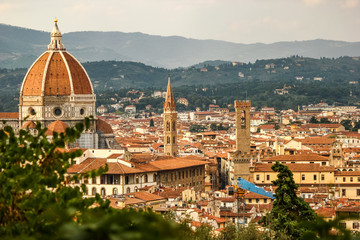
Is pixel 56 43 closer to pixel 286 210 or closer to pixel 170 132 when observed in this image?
pixel 170 132

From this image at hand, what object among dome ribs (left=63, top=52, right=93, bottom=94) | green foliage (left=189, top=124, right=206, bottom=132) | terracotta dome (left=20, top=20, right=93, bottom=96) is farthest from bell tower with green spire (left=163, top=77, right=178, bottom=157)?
green foliage (left=189, top=124, right=206, bottom=132)

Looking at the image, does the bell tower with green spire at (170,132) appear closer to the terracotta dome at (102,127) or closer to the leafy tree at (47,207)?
the terracotta dome at (102,127)

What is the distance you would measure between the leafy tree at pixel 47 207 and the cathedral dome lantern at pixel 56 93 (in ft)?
184

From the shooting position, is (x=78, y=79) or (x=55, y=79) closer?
(x=55, y=79)

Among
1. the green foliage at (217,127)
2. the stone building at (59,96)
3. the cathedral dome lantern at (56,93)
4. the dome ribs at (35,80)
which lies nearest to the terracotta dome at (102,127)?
the stone building at (59,96)

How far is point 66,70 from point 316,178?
71.3ft

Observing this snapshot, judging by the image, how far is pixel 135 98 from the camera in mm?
198750

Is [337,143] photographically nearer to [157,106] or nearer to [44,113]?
[44,113]

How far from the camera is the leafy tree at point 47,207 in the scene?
273 inches

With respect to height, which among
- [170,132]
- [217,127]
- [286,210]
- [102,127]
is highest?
[102,127]

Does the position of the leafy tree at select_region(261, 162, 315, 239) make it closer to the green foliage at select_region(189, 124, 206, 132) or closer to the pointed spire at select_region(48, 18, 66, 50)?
the pointed spire at select_region(48, 18, 66, 50)

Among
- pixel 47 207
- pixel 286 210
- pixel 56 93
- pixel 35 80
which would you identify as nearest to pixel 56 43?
pixel 35 80

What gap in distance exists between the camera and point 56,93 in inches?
2662

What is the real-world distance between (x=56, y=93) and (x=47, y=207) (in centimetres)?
5953
